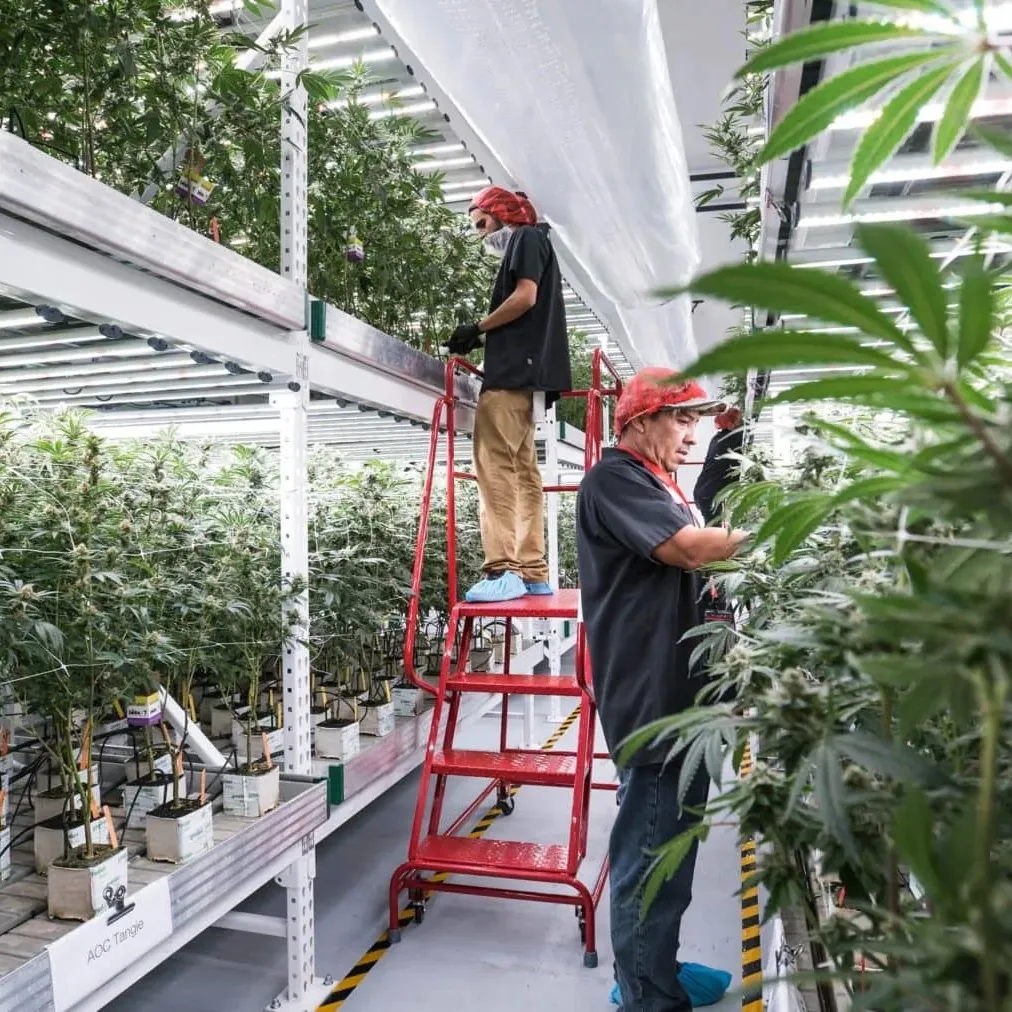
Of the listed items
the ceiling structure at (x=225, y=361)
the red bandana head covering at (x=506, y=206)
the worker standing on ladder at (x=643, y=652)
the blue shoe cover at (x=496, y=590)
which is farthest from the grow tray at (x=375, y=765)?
the red bandana head covering at (x=506, y=206)

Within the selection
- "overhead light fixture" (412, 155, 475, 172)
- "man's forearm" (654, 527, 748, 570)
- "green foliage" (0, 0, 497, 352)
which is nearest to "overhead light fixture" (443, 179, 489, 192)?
"overhead light fixture" (412, 155, 475, 172)

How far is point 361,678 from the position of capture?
11.7ft

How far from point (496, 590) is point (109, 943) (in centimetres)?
175

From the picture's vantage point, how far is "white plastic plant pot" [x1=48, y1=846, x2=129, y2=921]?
167 centimetres

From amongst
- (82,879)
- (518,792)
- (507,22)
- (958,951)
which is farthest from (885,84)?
(518,792)

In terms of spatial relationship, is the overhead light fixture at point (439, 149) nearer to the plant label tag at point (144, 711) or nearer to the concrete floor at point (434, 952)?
the plant label tag at point (144, 711)

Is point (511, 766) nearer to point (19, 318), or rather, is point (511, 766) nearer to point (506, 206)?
point (19, 318)

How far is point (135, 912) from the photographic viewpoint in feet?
5.54

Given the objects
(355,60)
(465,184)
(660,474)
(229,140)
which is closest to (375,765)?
(660,474)

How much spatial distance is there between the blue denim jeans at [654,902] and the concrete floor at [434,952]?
204 mm

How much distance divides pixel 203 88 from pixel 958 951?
2.80 meters

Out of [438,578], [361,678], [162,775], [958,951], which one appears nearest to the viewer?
[958,951]

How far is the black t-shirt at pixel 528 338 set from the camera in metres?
3.21

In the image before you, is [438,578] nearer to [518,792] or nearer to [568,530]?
[518,792]
